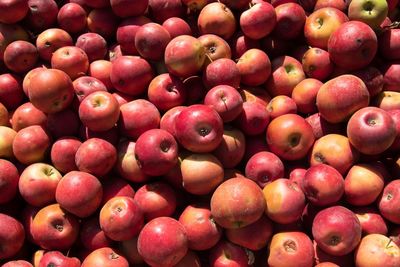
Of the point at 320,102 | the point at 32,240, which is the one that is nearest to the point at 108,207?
the point at 32,240

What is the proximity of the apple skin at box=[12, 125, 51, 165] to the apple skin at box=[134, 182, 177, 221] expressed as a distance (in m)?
0.84

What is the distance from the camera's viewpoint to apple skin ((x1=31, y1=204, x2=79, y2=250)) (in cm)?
290

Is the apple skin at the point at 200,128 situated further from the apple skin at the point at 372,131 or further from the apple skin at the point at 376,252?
the apple skin at the point at 376,252

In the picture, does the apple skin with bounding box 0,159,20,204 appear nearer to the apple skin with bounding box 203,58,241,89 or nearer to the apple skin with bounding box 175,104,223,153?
the apple skin with bounding box 175,104,223,153

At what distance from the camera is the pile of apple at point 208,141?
111 inches

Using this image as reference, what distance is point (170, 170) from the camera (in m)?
3.06

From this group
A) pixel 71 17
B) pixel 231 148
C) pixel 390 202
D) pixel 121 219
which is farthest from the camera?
pixel 71 17

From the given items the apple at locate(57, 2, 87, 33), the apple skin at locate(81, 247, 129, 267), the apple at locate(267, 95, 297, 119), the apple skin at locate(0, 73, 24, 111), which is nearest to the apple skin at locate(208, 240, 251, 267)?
the apple skin at locate(81, 247, 129, 267)

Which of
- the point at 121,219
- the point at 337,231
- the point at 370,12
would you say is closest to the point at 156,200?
the point at 121,219

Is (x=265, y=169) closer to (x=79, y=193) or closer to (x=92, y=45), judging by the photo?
(x=79, y=193)

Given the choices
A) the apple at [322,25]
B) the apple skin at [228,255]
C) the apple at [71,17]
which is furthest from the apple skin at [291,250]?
the apple at [71,17]

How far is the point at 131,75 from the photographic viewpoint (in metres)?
3.46

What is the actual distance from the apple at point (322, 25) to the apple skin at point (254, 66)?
1.54 ft

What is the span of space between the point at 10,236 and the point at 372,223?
2.53 meters
